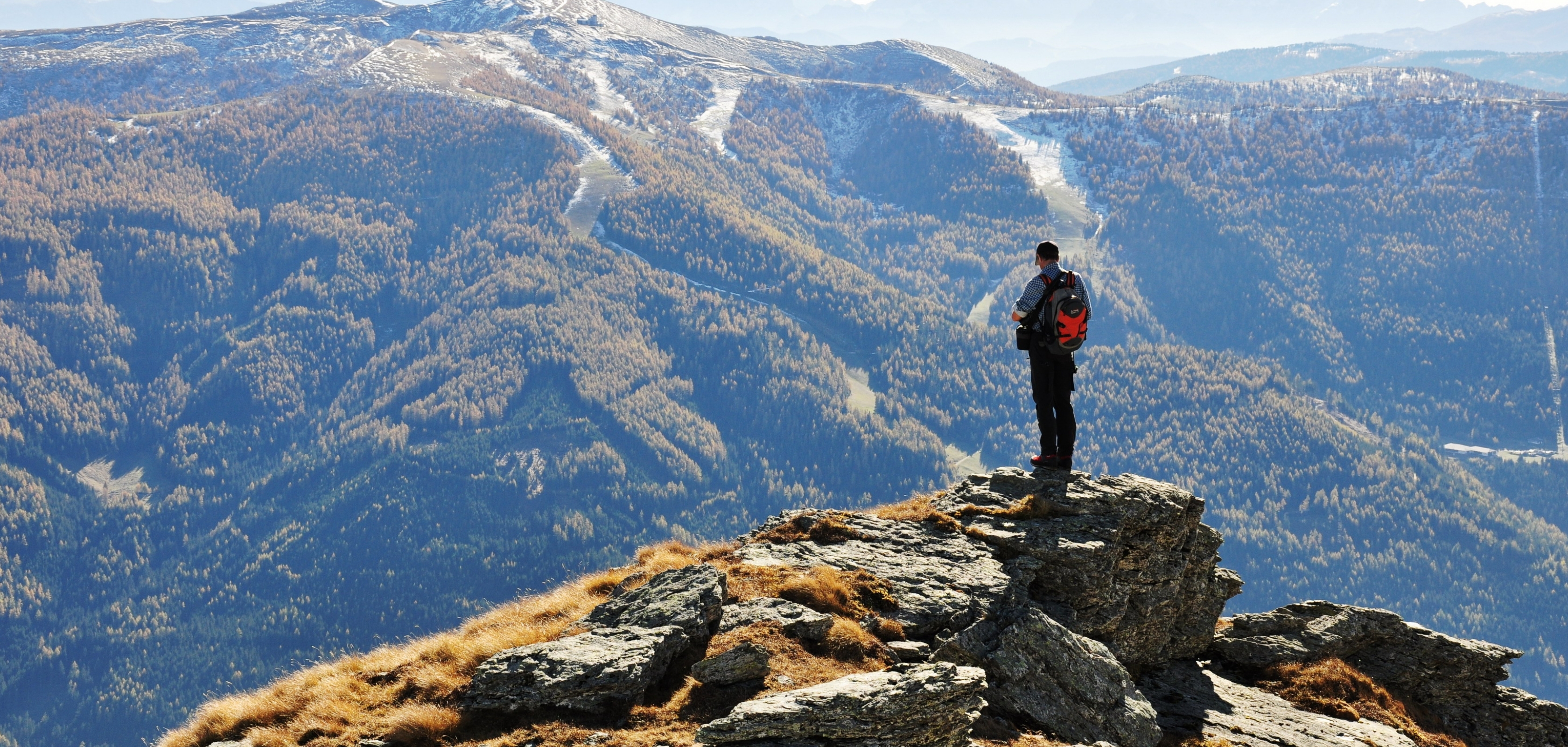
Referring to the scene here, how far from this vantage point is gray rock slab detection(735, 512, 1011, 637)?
19.9 meters

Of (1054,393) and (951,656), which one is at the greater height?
(1054,393)

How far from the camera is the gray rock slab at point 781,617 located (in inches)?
716

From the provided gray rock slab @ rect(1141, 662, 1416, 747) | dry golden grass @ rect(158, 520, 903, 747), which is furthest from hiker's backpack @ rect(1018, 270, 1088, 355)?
gray rock slab @ rect(1141, 662, 1416, 747)

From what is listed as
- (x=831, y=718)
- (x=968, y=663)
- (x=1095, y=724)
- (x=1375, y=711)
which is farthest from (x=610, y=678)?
(x=1375, y=711)

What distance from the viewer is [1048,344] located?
22.7 m

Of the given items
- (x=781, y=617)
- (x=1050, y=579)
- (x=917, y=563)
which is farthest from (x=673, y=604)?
(x=1050, y=579)

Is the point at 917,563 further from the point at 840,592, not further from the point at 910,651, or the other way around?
the point at 910,651

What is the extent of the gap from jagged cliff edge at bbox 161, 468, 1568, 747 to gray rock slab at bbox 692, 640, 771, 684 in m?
0.04

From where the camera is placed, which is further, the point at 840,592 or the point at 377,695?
the point at 840,592

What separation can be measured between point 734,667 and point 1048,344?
11.4 metres

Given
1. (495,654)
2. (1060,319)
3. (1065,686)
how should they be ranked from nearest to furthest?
(495,654) → (1065,686) → (1060,319)

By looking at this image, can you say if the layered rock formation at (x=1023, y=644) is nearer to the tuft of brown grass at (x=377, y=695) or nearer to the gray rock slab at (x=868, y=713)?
the gray rock slab at (x=868, y=713)

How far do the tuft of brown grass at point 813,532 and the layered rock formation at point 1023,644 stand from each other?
7 cm

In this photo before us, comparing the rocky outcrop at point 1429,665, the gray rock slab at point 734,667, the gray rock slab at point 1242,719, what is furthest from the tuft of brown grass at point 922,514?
the gray rock slab at point 734,667
